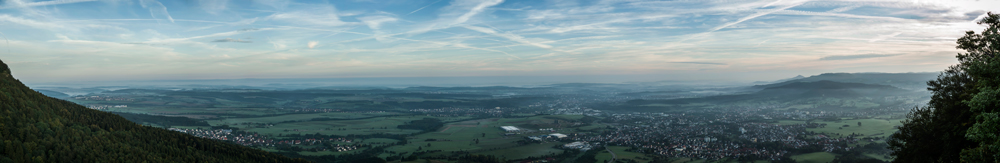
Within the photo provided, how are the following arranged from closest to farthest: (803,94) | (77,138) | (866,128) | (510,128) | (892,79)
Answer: (77,138), (866,128), (510,128), (803,94), (892,79)

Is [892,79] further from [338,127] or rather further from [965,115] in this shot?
[965,115]

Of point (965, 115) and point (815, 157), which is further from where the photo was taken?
point (815, 157)

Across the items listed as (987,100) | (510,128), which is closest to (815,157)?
(987,100)

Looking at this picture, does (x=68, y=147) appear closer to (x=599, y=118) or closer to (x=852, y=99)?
(x=599, y=118)

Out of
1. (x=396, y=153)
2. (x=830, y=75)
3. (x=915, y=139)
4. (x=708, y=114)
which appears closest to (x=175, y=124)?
(x=396, y=153)

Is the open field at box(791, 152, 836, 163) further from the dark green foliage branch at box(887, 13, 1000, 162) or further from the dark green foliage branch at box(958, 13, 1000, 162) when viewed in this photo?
the dark green foliage branch at box(958, 13, 1000, 162)

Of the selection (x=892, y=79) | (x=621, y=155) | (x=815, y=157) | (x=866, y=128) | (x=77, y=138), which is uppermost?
(x=892, y=79)
